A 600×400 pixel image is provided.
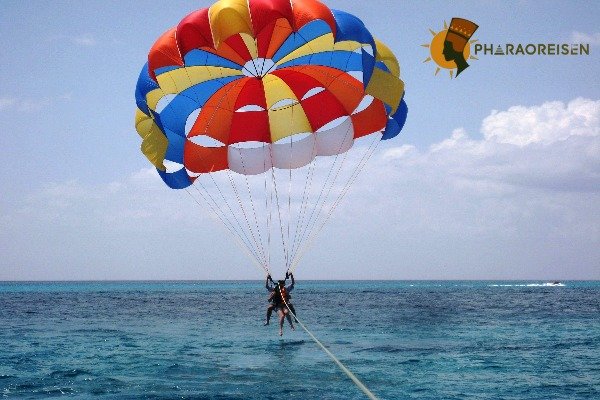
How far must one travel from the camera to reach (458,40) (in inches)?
683

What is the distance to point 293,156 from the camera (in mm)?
17219

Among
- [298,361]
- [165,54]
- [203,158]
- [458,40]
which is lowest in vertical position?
[298,361]

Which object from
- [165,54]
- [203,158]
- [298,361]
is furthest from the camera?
[298,361]

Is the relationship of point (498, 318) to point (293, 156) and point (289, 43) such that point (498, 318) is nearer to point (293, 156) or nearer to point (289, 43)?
point (293, 156)

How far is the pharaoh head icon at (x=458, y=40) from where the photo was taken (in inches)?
677

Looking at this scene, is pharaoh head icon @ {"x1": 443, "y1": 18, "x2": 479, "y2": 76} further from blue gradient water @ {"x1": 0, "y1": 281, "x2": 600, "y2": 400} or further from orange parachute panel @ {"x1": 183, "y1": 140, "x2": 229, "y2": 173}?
blue gradient water @ {"x1": 0, "y1": 281, "x2": 600, "y2": 400}

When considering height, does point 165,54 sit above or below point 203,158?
above

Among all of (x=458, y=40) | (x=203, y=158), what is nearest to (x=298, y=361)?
(x=203, y=158)

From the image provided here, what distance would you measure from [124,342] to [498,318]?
1997 cm

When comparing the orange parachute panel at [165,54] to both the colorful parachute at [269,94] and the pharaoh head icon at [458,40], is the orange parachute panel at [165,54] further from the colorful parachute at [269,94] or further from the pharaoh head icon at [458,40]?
the pharaoh head icon at [458,40]

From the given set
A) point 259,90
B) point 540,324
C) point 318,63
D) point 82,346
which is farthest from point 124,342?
point 540,324

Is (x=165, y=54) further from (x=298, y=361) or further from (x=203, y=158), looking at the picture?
(x=298, y=361)

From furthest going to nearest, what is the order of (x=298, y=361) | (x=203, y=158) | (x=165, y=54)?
1. (x=298, y=361)
2. (x=203, y=158)
3. (x=165, y=54)

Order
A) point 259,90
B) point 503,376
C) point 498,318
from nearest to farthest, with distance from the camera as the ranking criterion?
point 503,376 < point 259,90 < point 498,318
